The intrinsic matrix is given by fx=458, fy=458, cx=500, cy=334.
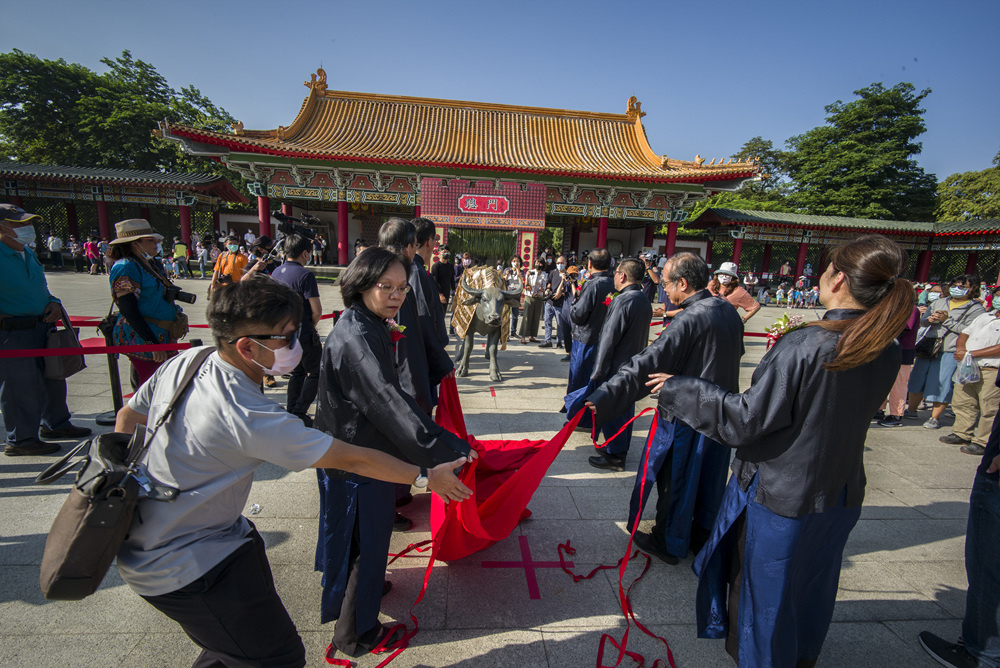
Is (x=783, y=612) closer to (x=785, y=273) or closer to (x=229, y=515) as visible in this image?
(x=229, y=515)

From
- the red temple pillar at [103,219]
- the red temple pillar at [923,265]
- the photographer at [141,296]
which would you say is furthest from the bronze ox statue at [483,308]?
the red temple pillar at [923,265]

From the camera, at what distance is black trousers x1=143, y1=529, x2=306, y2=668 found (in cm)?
127

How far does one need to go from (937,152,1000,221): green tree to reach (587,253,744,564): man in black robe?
30.3 metres

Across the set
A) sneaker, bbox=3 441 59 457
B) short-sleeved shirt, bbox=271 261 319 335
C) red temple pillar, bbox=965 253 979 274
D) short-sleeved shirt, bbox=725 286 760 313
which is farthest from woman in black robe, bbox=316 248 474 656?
red temple pillar, bbox=965 253 979 274

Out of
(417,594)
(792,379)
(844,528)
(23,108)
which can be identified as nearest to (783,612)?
(844,528)

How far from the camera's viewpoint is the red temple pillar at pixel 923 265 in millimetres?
19409

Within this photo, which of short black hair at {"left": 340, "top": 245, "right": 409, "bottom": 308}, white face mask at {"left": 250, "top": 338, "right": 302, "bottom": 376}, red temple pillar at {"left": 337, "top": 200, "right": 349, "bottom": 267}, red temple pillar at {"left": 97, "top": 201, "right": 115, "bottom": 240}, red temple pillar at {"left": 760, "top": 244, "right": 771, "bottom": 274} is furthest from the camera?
red temple pillar at {"left": 760, "top": 244, "right": 771, "bottom": 274}

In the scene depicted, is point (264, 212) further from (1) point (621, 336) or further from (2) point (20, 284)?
(1) point (621, 336)

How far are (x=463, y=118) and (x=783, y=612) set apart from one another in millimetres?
18346

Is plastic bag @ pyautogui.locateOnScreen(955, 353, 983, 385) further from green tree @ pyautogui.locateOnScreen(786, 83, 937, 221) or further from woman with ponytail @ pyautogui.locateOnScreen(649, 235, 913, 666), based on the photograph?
green tree @ pyautogui.locateOnScreen(786, 83, 937, 221)

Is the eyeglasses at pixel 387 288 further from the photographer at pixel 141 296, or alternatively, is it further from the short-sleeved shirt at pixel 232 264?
the short-sleeved shirt at pixel 232 264

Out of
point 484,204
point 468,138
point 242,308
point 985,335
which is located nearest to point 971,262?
point 484,204

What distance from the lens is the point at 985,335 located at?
4105mm

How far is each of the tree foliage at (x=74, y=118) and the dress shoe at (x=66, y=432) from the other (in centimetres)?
2536
